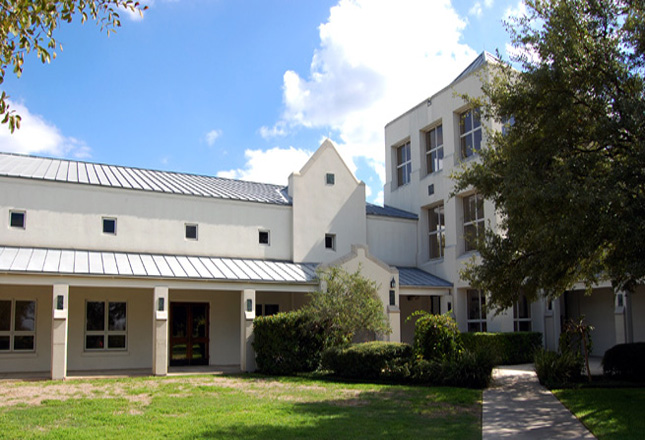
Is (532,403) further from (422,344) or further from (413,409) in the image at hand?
(422,344)

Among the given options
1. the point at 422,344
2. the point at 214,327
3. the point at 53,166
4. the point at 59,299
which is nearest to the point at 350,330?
the point at 422,344

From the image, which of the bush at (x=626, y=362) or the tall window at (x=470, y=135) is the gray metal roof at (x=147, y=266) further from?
the bush at (x=626, y=362)

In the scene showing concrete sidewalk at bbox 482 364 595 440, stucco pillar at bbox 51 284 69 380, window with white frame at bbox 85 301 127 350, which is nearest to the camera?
concrete sidewalk at bbox 482 364 595 440

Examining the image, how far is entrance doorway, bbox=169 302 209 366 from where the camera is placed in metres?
23.6

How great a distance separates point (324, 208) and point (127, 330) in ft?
31.5

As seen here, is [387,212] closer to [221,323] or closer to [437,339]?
[221,323]

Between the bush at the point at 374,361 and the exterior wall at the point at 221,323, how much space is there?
6.76m

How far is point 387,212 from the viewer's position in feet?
97.3

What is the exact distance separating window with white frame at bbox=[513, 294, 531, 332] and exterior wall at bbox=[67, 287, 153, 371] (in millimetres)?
14453

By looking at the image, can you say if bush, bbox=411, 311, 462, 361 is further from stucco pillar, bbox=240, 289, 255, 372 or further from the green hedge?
stucco pillar, bbox=240, 289, 255, 372

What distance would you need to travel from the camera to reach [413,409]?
12.7 metres

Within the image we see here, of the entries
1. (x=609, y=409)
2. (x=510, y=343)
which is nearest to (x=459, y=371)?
(x=609, y=409)

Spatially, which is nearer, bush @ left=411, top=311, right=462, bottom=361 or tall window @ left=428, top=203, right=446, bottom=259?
bush @ left=411, top=311, right=462, bottom=361

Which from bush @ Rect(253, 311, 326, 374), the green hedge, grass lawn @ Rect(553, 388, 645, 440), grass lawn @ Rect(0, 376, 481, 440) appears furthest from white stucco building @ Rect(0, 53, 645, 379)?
grass lawn @ Rect(553, 388, 645, 440)
